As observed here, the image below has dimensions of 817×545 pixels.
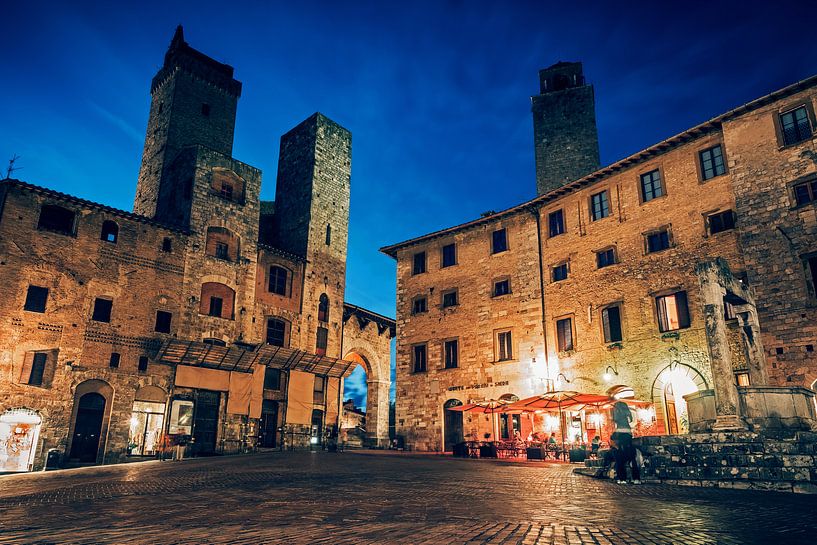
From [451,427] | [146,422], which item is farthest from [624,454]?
[146,422]

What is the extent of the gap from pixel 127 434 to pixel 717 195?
2463 cm

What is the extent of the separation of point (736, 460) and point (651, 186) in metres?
13.7

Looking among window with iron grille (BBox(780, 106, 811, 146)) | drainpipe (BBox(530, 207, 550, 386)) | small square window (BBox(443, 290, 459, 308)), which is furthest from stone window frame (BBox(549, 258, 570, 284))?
window with iron grille (BBox(780, 106, 811, 146))

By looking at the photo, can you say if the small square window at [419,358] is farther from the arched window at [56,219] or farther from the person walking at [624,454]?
the person walking at [624,454]

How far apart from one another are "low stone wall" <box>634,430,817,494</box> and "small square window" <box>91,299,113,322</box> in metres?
20.7

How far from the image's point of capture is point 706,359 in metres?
18.4

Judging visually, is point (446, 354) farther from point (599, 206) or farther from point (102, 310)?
point (102, 310)

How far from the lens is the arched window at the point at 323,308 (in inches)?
1227

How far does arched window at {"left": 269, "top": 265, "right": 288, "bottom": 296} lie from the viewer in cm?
2869

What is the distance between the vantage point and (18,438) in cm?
1939

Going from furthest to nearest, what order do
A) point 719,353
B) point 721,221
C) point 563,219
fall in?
point 563,219 < point 721,221 < point 719,353

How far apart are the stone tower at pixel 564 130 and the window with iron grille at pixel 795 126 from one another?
43.4 ft

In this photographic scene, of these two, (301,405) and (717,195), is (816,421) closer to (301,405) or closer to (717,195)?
(717,195)

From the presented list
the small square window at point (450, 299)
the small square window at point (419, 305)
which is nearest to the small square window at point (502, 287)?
the small square window at point (450, 299)
